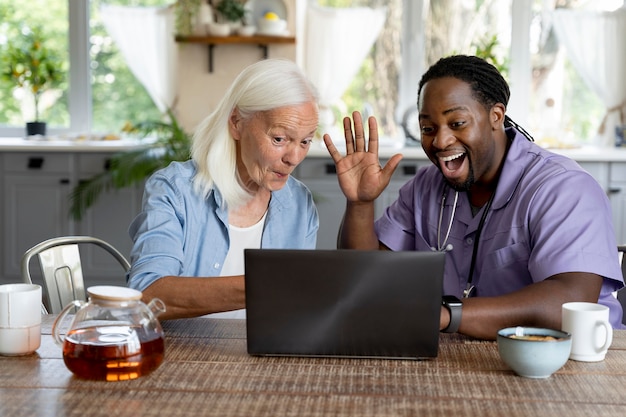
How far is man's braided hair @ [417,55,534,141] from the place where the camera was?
6.67 ft

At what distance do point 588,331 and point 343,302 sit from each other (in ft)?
1.47

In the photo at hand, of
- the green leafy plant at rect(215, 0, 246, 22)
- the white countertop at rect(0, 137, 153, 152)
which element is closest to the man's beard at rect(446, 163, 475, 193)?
the white countertop at rect(0, 137, 153, 152)

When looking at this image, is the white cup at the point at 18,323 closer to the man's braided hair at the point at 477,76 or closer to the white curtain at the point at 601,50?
the man's braided hair at the point at 477,76

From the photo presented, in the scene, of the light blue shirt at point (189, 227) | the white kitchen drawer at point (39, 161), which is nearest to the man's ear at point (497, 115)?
the light blue shirt at point (189, 227)

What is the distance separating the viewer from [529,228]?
194 centimetres

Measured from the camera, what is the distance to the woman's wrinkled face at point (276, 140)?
2.07 meters

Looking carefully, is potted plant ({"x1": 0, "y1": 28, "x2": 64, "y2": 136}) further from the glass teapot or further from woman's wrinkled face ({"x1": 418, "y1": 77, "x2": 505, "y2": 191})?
the glass teapot

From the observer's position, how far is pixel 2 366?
1.50 metres

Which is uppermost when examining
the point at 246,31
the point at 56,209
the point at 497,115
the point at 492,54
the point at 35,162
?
the point at 246,31

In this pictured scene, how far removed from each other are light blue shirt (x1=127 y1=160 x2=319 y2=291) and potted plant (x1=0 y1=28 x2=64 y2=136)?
3.42 meters

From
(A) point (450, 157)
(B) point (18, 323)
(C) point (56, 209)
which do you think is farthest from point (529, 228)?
(C) point (56, 209)

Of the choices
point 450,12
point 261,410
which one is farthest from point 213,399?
point 450,12

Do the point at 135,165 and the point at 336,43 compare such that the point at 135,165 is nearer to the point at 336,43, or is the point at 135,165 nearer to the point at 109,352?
the point at 336,43

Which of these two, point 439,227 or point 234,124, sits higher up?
point 234,124
